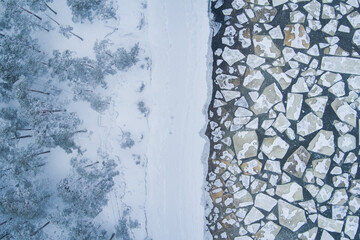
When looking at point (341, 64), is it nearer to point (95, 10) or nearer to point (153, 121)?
point (153, 121)

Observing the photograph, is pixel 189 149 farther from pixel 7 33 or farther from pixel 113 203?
pixel 7 33

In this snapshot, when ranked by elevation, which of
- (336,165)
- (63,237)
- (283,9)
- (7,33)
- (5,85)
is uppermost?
(283,9)

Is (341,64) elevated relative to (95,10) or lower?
lower

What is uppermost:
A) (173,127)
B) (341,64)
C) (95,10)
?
(95,10)

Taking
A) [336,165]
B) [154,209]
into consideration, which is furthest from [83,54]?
[336,165]

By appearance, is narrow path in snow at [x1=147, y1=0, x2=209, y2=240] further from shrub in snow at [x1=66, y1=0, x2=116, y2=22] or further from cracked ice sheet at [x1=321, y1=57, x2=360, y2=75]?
cracked ice sheet at [x1=321, y1=57, x2=360, y2=75]

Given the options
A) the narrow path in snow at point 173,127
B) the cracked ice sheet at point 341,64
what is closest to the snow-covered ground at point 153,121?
the narrow path in snow at point 173,127

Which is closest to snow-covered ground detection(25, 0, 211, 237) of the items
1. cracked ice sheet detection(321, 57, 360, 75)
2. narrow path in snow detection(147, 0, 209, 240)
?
narrow path in snow detection(147, 0, 209, 240)

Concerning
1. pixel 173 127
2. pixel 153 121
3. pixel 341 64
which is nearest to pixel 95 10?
pixel 153 121
